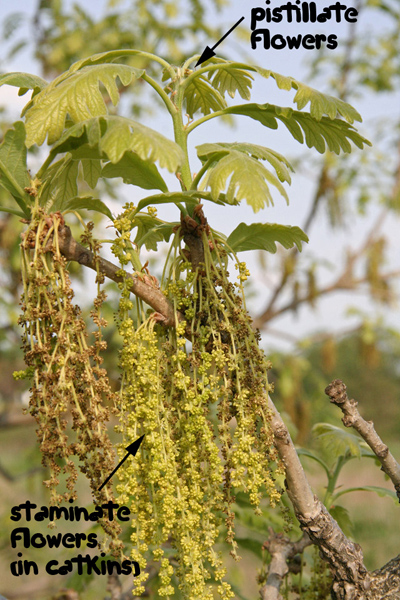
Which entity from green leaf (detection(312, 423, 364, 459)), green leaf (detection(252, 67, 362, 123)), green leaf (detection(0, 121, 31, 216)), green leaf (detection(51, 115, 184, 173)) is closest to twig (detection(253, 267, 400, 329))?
green leaf (detection(312, 423, 364, 459))

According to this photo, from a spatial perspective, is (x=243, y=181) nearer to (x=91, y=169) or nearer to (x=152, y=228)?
(x=152, y=228)

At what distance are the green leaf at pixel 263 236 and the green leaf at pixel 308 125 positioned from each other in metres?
0.21

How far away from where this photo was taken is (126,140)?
996 millimetres

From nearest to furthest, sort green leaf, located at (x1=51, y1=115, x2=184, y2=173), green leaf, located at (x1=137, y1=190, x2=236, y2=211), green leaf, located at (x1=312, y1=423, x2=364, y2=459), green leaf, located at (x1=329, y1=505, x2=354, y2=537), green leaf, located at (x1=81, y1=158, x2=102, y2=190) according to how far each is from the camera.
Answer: green leaf, located at (x1=51, y1=115, x2=184, y2=173)
green leaf, located at (x1=137, y1=190, x2=236, y2=211)
green leaf, located at (x1=81, y1=158, x2=102, y2=190)
green leaf, located at (x1=312, y1=423, x2=364, y2=459)
green leaf, located at (x1=329, y1=505, x2=354, y2=537)

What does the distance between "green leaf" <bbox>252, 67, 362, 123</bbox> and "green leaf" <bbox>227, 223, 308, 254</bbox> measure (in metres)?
0.24

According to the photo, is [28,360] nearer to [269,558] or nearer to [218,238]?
[218,238]

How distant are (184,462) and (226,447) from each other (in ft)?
0.29

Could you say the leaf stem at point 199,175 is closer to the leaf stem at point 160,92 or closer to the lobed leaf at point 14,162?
the leaf stem at point 160,92

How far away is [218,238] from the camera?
1.24m

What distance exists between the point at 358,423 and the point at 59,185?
0.83 metres

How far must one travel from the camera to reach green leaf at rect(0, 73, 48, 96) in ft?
3.94

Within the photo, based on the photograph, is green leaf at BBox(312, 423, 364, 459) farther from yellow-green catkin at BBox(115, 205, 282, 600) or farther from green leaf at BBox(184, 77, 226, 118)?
green leaf at BBox(184, 77, 226, 118)

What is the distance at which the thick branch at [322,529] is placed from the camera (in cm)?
119

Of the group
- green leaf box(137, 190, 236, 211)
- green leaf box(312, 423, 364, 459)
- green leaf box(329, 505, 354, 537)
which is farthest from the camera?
green leaf box(329, 505, 354, 537)
